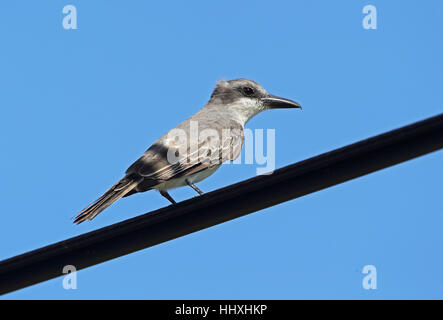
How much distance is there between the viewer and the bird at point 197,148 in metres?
7.67

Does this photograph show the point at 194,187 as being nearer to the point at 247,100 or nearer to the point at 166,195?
the point at 166,195

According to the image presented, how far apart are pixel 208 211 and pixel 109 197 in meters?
2.39

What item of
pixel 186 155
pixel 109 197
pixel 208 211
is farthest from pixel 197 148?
pixel 208 211

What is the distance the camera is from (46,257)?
5172 millimetres

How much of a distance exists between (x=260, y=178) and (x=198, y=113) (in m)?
4.96

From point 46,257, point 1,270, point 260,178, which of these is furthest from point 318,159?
point 1,270

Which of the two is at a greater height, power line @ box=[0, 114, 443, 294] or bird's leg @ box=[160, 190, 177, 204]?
bird's leg @ box=[160, 190, 177, 204]

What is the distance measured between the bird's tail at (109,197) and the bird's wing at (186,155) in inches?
5.3

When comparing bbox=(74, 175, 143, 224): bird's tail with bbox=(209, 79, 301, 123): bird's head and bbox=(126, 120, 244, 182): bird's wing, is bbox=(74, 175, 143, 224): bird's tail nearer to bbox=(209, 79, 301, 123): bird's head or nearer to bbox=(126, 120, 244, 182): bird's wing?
bbox=(126, 120, 244, 182): bird's wing

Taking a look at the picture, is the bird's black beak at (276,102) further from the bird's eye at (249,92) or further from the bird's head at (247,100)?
the bird's eye at (249,92)

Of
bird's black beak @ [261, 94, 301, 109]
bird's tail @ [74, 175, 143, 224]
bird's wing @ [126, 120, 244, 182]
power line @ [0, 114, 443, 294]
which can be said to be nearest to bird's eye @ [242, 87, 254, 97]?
bird's black beak @ [261, 94, 301, 109]

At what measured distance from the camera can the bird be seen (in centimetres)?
767

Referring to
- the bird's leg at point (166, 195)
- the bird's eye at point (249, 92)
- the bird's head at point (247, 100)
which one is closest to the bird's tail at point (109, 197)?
the bird's leg at point (166, 195)

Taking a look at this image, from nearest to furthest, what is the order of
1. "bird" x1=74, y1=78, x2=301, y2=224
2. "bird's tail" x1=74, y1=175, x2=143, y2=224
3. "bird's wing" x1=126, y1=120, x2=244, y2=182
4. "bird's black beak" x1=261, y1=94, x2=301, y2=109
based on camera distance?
"bird's tail" x1=74, y1=175, x2=143, y2=224 < "bird" x1=74, y1=78, x2=301, y2=224 < "bird's wing" x1=126, y1=120, x2=244, y2=182 < "bird's black beak" x1=261, y1=94, x2=301, y2=109
